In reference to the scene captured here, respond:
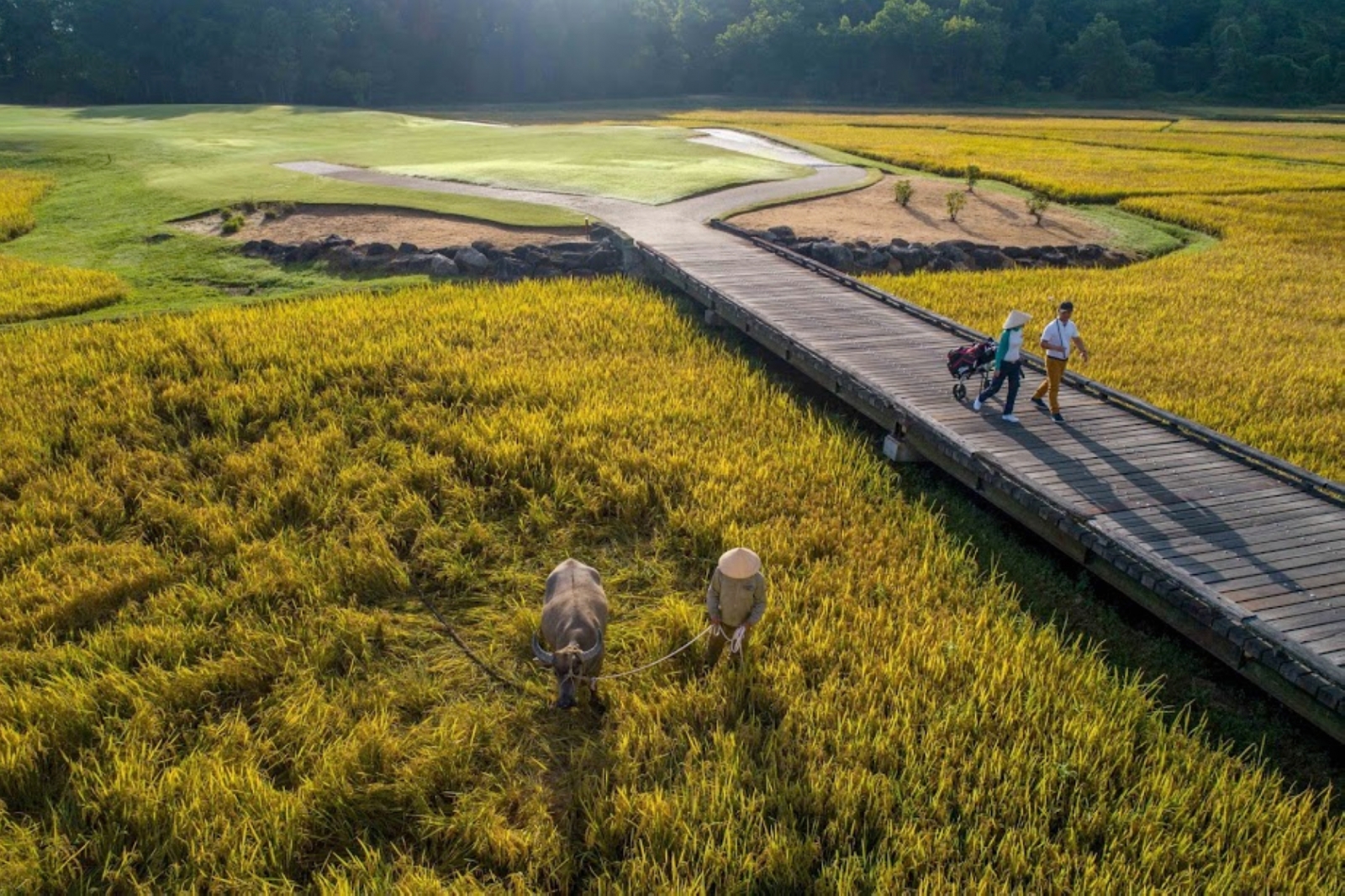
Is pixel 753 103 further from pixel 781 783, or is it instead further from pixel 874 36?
pixel 781 783

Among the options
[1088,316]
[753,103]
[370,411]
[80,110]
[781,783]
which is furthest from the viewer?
[753,103]

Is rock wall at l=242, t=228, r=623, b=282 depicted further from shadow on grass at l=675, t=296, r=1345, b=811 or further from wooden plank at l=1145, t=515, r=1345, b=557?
wooden plank at l=1145, t=515, r=1345, b=557

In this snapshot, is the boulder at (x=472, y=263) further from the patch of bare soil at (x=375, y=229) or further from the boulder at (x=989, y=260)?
the boulder at (x=989, y=260)

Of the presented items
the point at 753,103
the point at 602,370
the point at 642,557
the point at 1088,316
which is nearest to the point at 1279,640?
the point at 642,557

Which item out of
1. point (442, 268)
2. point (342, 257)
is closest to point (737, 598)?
point (442, 268)

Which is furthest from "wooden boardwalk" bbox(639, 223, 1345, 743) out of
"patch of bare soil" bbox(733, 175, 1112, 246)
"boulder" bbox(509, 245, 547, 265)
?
"patch of bare soil" bbox(733, 175, 1112, 246)

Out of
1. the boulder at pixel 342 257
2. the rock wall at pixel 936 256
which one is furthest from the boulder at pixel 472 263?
the rock wall at pixel 936 256

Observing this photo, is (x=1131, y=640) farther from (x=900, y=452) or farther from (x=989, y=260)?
(x=989, y=260)
